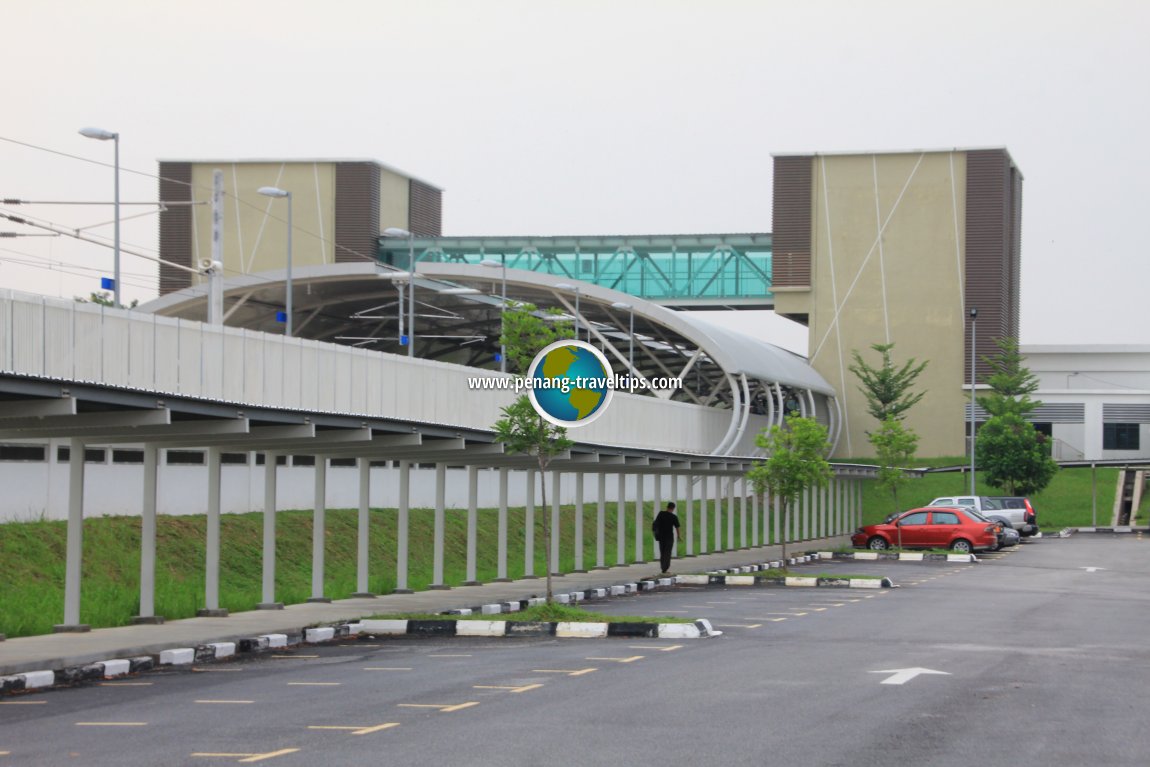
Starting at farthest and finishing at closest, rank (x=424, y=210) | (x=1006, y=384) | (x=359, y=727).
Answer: (x=424, y=210) → (x=1006, y=384) → (x=359, y=727)

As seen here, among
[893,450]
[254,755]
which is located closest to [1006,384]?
[893,450]

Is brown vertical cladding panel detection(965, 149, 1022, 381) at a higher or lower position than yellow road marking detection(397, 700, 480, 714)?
higher

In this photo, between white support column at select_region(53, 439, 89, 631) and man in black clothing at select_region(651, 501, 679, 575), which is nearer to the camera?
white support column at select_region(53, 439, 89, 631)

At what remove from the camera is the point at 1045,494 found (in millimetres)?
76562

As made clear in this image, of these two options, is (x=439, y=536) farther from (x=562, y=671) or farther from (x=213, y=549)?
(x=562, y=671)

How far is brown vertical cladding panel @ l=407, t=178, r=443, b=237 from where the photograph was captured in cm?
9450

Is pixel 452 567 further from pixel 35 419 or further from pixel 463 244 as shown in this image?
pixel 463 244

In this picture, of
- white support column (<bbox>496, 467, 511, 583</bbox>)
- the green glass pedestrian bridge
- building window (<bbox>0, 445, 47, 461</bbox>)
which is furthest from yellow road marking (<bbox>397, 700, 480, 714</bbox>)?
the green glass pedestrian bridge

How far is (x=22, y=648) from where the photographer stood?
1842cm

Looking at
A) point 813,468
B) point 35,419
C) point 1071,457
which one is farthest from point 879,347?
point 35,419

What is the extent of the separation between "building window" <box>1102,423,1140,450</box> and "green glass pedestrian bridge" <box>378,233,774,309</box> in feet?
69.3

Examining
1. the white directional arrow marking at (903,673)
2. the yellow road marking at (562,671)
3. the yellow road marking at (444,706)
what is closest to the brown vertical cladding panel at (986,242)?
the white directional arrow marking at (903,673)

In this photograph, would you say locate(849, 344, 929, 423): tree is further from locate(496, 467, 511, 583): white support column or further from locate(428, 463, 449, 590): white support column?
locate(428, 463, 449, 590): white support column

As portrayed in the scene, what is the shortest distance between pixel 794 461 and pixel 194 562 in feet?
46.3
